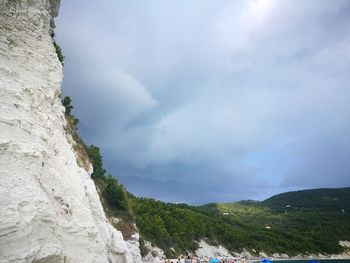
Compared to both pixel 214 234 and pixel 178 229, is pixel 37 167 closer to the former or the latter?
pixel 178 229

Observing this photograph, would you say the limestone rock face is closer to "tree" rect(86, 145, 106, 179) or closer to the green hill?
"tree" rect(86, 145, 106, 179)

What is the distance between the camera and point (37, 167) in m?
19.0

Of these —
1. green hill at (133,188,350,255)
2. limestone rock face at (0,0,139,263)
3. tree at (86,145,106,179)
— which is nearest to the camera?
limestone rock face at (0,0,139,263)

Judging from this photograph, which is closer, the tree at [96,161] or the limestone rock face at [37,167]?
the limestone rock face at [37,167]

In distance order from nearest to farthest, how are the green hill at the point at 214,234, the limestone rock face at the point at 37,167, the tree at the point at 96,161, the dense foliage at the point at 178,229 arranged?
the limestone rock face at the point at 37,167
the dense foliage at the point at 178,229
the tree at the point at 96,161
the green hill at the point at 214,234

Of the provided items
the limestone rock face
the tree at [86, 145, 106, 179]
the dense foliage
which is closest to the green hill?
the dense foliage

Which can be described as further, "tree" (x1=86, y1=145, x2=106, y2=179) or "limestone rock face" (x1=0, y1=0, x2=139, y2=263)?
"tree" (x1=86, y1=145, x2=106, y2=179)

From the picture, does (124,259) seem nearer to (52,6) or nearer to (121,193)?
(121,193)

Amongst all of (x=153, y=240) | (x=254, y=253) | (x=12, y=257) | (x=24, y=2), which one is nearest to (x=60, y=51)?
(x=24, y=2)

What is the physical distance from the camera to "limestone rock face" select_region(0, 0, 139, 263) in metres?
15.5

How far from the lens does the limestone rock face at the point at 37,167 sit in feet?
51.0

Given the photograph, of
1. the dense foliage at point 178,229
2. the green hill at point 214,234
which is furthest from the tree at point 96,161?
the green hill at point 214,234

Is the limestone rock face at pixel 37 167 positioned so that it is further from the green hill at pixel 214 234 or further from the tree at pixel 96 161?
the green hill at pixel 214 234

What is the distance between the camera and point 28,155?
18.5 metres
